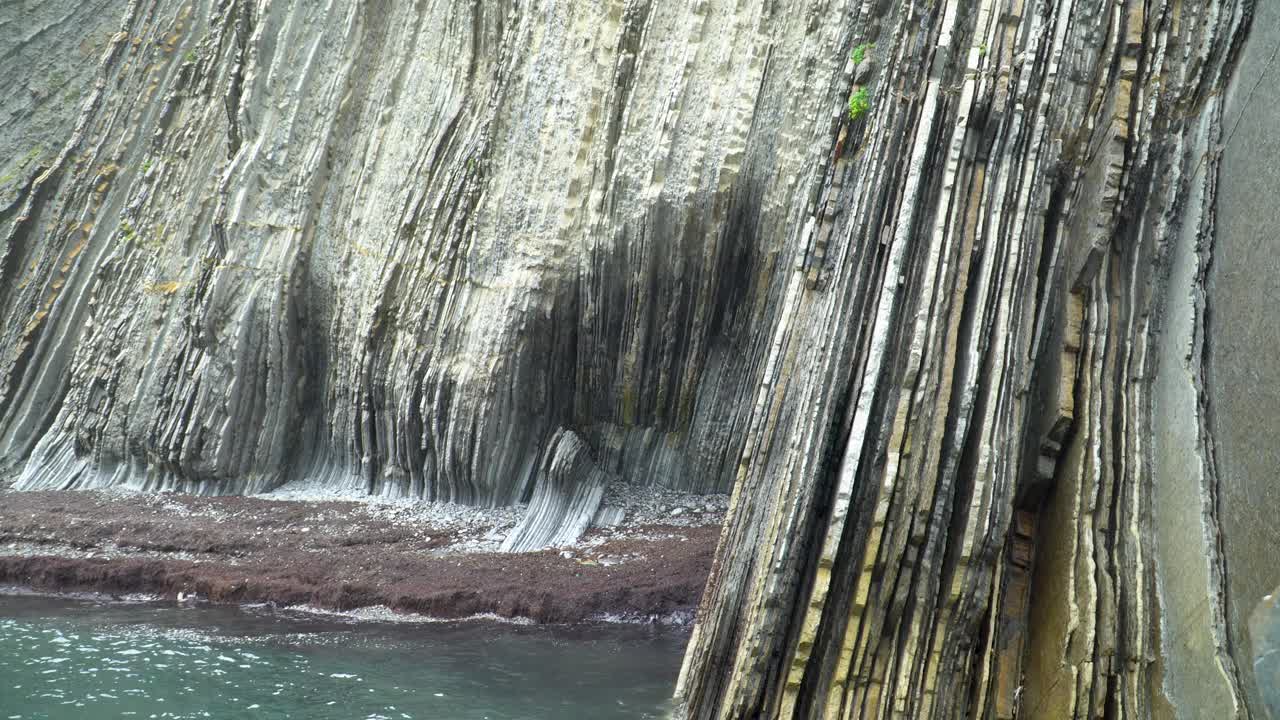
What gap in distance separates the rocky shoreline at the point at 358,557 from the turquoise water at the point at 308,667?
279 millimetres

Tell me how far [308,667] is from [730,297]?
5061 millimetres

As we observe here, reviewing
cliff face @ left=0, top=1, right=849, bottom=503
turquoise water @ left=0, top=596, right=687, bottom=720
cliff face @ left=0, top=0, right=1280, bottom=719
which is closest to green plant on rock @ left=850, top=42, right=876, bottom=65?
cliff face @ left=0, top=0, right=1280, bottom=719

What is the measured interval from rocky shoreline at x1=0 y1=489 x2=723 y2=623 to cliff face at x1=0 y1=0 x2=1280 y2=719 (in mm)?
559

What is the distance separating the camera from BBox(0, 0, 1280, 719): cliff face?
4418 millimetres

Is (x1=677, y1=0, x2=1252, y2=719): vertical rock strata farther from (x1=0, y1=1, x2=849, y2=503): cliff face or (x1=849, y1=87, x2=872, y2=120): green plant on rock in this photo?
(x1=0, y1=1, x2=849, y2=503): cliff face

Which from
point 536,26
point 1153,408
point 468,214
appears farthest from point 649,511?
point 1153,408

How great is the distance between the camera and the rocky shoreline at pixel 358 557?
25.3ft

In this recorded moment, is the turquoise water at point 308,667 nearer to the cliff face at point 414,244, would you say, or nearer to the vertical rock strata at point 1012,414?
the vertical rock strata at point 1012,414

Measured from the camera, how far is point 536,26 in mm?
9797

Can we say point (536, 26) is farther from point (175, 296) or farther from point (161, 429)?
point (161, 429)

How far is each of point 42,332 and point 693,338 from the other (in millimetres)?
8435

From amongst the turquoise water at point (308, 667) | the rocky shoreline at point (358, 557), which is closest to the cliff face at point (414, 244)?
the rocky shoreline at point (358, 557)

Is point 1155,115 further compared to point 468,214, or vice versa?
point 468,214

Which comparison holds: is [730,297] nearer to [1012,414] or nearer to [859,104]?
[859,104]
